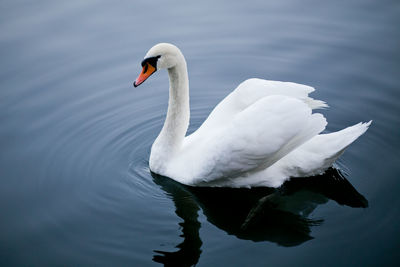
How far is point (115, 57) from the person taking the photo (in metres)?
10.3

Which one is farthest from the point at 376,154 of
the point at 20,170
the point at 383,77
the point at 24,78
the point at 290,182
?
the point at 24,78

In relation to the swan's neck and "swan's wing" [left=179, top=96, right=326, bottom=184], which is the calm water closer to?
the swan's neck

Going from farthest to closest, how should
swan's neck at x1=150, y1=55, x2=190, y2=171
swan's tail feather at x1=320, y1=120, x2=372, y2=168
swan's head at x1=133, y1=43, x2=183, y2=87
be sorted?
swan's neck at x1=150, y1=55, x2=190, y2=171
swan's head at x1=133, y1=43, x2=183, y2=87
swan's tail feather at x1=320, y1=120, x2=372, y2=168

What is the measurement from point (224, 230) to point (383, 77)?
14.9ft

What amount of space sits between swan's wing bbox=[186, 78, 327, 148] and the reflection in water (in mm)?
838

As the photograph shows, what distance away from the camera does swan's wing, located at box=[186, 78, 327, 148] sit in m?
6.80

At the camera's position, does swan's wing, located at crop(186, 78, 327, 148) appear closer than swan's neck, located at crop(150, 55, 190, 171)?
Yes

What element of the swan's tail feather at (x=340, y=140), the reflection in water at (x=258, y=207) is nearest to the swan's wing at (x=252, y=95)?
the swan's tail feather at (x=340, y=140)

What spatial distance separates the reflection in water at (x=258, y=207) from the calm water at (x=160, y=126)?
0.02m

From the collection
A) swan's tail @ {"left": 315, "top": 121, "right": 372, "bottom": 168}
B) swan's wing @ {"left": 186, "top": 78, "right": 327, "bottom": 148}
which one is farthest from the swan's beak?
swan's tail @ {"left": 315, "top": 121, "right": 372, "bottom": 168}

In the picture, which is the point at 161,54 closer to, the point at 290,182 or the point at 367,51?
the point at 290,182

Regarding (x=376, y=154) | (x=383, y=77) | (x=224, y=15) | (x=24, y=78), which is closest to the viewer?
(x=376, y=154)

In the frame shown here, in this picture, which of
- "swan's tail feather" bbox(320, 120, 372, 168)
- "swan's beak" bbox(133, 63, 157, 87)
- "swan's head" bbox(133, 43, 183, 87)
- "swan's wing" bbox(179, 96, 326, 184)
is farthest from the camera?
"swan's beak" bbox(133, 63, 157, 87)

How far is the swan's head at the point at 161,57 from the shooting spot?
6.64 metres
